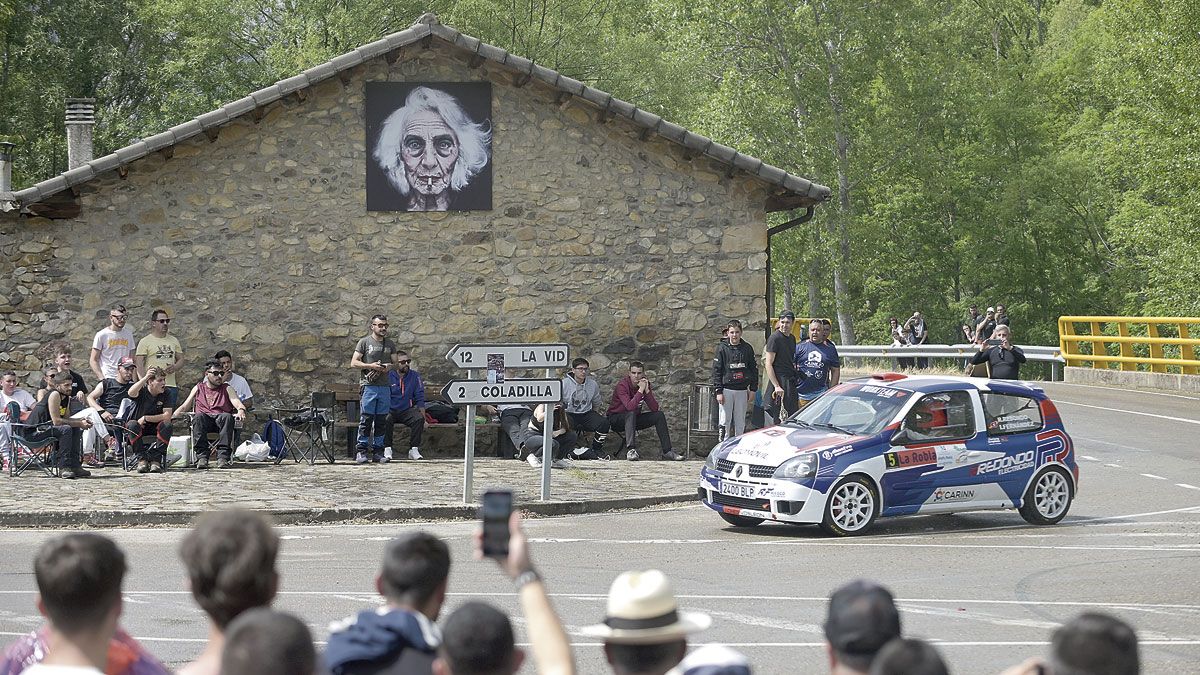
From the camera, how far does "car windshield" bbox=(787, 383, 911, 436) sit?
14.3 m

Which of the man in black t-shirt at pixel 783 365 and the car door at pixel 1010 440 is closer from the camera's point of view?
the car door at pixel 1010 440

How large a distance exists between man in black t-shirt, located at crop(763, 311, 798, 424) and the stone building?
1791 mm

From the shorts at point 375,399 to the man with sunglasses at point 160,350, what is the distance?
8.18ft

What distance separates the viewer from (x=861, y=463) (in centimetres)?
1383

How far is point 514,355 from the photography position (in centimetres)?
1609

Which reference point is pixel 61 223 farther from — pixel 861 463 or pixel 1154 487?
pixel 1154 487

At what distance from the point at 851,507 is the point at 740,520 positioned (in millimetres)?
1391

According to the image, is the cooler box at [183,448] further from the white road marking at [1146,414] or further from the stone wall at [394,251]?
the white road marking at [1146,414]

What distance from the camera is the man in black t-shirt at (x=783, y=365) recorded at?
1973cm

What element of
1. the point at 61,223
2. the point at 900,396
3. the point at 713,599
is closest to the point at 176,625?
the point at 713,599

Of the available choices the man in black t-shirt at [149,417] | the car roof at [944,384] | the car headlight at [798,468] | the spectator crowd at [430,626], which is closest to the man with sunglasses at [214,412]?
the man in black t-shirt at [149,417]

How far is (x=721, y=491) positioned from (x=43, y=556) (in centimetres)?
1066

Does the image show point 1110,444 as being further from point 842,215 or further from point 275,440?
point 842,215

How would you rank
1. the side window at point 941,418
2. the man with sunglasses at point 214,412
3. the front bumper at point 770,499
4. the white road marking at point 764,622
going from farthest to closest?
the man with sunglasses at point 214,412 < the side window at point 941,418 < the front bumper at point 770,499 < the white road marking at point 764,622
